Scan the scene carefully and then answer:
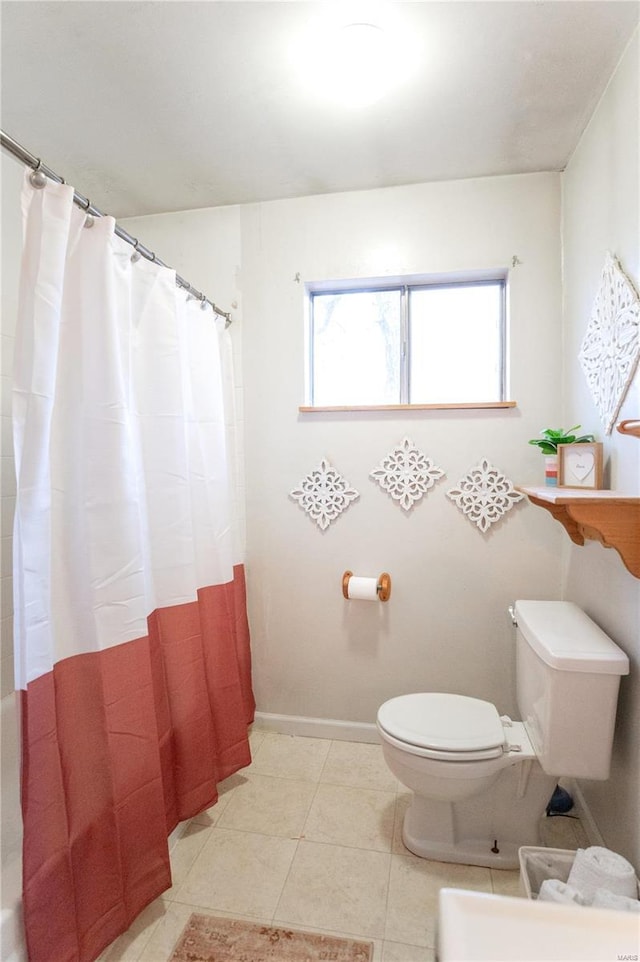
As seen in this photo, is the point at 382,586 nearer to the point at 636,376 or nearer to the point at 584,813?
the point at 584,813

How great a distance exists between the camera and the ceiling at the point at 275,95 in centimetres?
123

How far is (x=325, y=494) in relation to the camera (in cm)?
210

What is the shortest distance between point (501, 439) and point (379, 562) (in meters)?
0.71

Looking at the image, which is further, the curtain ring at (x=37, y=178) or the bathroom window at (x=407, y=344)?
the bathroom window at (x=407, y=344)

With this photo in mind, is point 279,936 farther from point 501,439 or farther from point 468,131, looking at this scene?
point 468,131

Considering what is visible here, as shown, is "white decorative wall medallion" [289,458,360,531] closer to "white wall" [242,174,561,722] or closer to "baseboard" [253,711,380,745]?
"white wall" [242,174,561,722]

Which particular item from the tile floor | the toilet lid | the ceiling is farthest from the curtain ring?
the tile floor

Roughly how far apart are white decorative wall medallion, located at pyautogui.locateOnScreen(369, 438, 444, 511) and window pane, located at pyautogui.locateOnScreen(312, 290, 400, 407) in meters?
0.27

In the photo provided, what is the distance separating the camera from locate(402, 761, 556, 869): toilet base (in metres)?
1.50

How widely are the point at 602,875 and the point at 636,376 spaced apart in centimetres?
123

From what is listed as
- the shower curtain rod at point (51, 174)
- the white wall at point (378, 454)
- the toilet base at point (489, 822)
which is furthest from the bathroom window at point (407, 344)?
the toilet base at point (489, 822)

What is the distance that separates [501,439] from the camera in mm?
1950

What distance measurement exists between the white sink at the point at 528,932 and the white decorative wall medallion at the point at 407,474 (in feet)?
4.54

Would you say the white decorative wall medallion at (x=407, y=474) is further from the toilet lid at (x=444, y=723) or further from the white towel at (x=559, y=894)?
the white towel at (x=559, y=894)
